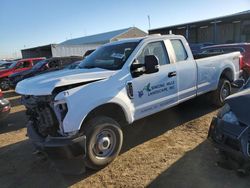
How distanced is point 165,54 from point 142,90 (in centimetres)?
113

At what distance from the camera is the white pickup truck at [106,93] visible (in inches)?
145

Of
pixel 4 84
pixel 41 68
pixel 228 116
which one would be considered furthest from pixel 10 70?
pixel 228 116

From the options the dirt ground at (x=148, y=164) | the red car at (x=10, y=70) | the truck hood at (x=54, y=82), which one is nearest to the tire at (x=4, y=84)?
the red car at (x=10, y=70)

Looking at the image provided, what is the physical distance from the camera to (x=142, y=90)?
183 inches

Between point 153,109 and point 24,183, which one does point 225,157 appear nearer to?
point 153,109

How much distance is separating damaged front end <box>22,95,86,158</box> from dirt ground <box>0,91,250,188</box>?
1.90 ft

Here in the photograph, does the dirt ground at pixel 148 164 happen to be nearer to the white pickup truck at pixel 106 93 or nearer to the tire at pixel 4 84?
the white pickup truck at pixel 106 93

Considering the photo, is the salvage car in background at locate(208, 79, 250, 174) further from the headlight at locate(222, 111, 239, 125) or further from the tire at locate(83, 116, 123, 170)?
the tire at locate(83, 116, 123, 170)

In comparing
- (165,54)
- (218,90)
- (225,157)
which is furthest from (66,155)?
(218,90)

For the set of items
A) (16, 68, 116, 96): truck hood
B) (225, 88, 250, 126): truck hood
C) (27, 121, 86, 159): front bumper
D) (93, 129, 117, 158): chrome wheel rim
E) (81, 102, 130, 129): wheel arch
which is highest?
(16, 68, 116, 96): truck hood

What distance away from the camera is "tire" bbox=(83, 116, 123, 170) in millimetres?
3881

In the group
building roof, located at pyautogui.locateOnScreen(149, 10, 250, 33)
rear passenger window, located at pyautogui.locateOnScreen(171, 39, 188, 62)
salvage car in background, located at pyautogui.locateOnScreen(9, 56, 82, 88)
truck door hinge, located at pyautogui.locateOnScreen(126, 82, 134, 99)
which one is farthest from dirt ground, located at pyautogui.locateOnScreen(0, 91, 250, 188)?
building roof, located at pyautogui.locateOnScreen(149, 10, 250, 33)

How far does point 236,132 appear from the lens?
10.5ft

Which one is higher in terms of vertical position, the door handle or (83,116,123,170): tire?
the door handle
